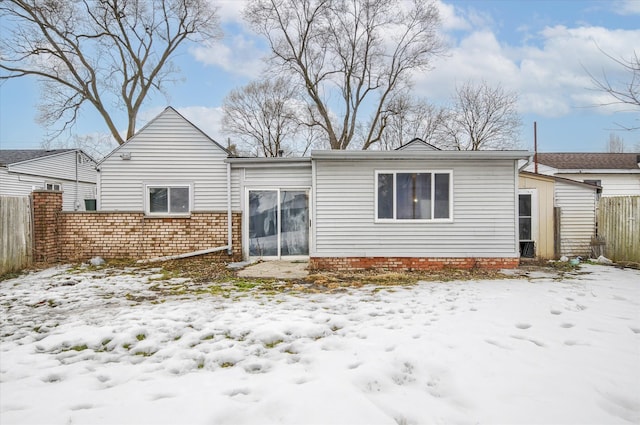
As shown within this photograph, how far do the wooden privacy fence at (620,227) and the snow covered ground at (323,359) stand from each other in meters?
4.95

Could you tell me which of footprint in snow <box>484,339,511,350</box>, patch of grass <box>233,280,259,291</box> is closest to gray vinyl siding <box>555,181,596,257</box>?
footprint in snow <box>484,339,511,350</box>

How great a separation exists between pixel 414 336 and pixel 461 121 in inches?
968

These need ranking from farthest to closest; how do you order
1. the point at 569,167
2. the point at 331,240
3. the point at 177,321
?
1. the point at 569,167
2. the point at 331,240
3. the point at 177,321

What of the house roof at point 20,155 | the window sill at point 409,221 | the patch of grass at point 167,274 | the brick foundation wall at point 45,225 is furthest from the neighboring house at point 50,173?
the window sill at point 409,221

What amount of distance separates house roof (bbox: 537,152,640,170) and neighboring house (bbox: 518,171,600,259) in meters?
12.9

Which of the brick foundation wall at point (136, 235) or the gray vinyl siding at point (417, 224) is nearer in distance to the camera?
the gray vinyl siding at point (417, 224)

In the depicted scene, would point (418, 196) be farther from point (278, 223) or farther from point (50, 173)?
point (50, 173)

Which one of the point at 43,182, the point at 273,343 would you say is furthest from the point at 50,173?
the point at 273,343

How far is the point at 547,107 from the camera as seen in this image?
15516mm

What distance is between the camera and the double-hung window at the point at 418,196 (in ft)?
26.3

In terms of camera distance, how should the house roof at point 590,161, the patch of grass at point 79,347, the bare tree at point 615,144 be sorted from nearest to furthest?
1. the patch of grass at point 79,347
2. the house roof at point 590,161
3. the bare tree at point 615,144

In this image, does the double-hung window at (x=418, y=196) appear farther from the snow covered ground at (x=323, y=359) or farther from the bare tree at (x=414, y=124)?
the bare tree at (x=414, y=124)

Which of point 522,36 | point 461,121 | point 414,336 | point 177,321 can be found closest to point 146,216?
point 177,321

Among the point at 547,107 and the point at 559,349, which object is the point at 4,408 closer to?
the point at 559,349
